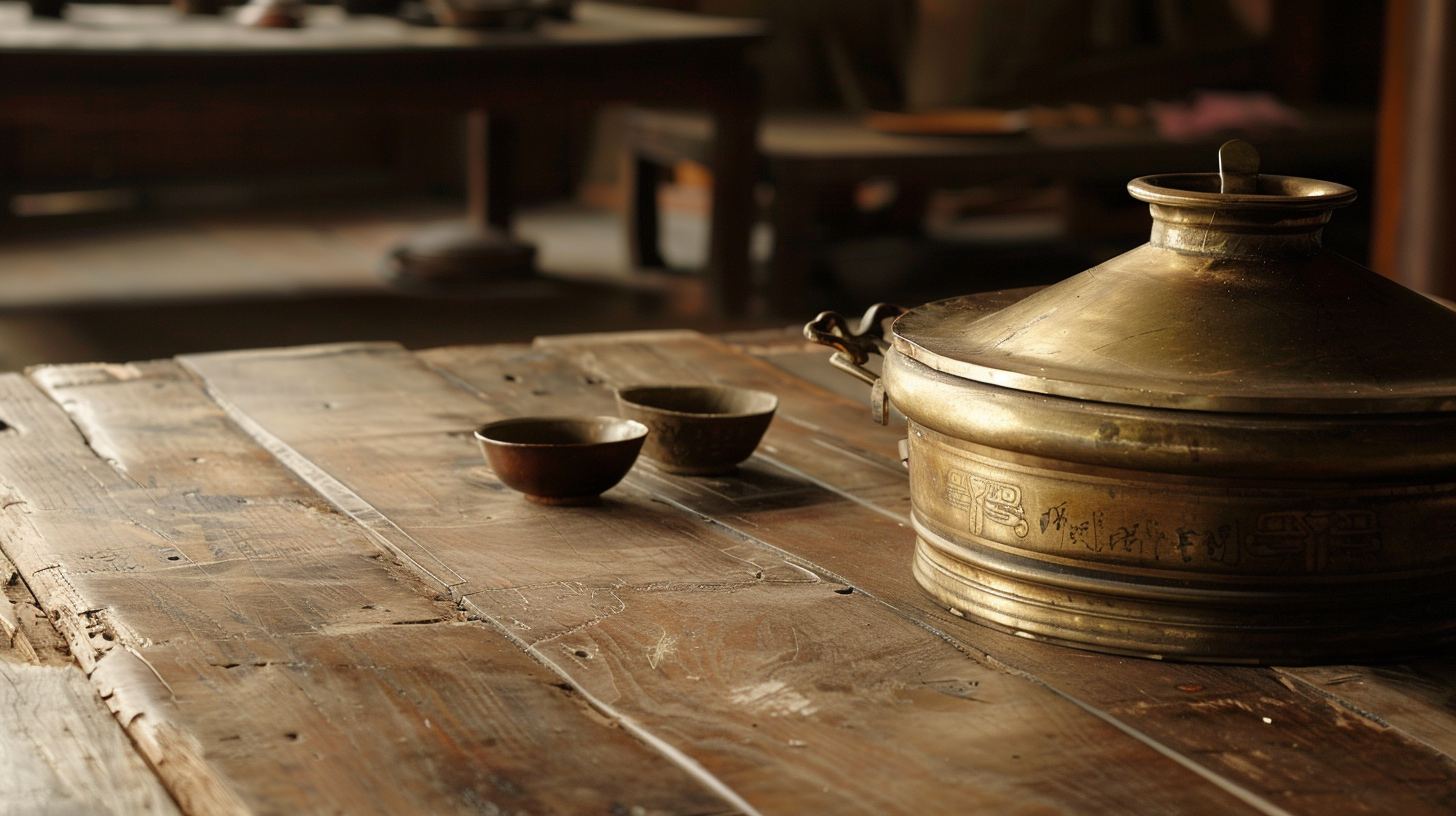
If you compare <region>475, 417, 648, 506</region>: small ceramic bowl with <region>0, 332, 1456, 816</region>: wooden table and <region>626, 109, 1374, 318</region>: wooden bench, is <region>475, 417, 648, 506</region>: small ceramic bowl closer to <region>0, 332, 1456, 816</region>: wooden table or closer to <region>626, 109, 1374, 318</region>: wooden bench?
<region>0, 332, 1456, 816</region>: wooden table

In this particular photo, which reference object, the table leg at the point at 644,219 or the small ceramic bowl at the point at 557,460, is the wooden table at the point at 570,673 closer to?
the small ceramic bowl at the point at 557,460

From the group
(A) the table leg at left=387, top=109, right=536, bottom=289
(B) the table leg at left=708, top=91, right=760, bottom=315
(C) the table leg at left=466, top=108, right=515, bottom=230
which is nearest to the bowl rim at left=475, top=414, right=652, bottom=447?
(B) the table leg at left=708, top=91, right=760, bottom=315

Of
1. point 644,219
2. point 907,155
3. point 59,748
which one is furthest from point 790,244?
point 59,748

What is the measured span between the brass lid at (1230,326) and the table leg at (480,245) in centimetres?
389

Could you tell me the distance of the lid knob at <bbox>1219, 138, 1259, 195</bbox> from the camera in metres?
1.00

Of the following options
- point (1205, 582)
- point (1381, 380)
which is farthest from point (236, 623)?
point (1381, 380)

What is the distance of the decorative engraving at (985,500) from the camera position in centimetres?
99

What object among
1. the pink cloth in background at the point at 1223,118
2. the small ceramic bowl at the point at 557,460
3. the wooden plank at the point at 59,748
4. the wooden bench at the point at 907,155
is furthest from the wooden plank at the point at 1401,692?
the pink cloth in background at the point at 1223,118

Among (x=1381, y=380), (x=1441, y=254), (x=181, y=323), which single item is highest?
(x=1381, y=380)

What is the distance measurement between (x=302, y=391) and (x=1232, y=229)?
97 centimetres

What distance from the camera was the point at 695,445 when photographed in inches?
53.1

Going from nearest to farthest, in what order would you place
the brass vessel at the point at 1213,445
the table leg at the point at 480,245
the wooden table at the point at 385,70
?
the brass vessel at the point at 1213,445
the wooden table at the point at 385,70
the table leg at the point at 480,245

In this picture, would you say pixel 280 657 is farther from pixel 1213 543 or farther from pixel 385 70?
pixel 385 70

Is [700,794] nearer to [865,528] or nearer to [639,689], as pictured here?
[639,689]
